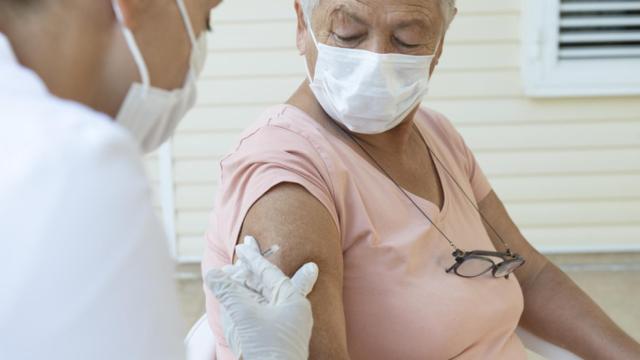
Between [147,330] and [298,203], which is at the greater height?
[147,330]

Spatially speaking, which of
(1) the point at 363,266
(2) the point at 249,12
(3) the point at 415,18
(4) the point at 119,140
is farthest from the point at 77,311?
(2) the point at 249,12

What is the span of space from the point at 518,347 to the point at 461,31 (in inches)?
94.7

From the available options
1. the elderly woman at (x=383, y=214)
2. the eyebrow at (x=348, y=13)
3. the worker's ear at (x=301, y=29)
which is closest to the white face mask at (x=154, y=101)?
the elderly woman at (x=383, y=214)

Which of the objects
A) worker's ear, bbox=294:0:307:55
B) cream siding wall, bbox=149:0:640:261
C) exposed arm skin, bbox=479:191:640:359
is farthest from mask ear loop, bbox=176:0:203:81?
cream siding wall, bbox=149:0:640:261

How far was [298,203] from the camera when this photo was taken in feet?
5.79

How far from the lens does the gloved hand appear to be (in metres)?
1.58

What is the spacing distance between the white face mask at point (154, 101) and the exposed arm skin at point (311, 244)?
456mm


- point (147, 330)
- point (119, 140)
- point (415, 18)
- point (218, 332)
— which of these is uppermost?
point (119, 140)

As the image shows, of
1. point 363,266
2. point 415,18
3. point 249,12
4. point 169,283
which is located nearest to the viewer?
point 169,283

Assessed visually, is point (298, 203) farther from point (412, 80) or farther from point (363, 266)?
point (412, 80)

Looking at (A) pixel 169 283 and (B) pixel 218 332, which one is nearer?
(A) pixel 169 283

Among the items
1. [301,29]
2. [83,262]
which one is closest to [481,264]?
[301,29]

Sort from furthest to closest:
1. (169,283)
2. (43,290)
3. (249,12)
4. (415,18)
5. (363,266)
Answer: (249,12), (415,18), (363,266), (169,283), (43,290)

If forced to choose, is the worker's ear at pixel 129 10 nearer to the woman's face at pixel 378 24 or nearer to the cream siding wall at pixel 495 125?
the woman's face at pixel 378 24
